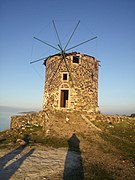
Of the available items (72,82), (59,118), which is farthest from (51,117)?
(72,82)

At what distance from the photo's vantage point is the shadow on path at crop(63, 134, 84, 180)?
6.89m

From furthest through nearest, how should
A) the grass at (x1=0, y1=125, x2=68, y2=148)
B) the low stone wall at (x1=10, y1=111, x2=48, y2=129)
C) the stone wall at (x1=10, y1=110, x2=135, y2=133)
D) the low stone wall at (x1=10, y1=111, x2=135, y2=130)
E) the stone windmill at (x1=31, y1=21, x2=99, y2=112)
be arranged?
the stone windmill at (x1=31, y1=21, x2=99, y2=112) < the low stone wall at (x1=10, y1=111, x2=48, y2=129) < the low stone wall at (x1=10, y1=111, x2=135, y2=130) < the stone wall at (x1=10, y1=110, x2=135, y2=133) < the grass at (x1=0, y1=125, x2=68, y2=148)

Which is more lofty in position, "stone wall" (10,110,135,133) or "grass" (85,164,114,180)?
"stone wall" (10,110,135,133)

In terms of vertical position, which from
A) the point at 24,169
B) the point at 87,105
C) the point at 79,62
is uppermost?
the point at 79,62

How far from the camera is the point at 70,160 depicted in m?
8.80

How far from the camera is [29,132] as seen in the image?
15.6m

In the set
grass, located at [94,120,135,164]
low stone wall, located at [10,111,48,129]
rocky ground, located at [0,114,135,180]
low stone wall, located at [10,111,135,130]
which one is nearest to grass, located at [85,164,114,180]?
rocky ground, located at [0,114,135,180]

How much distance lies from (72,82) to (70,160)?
12065mm

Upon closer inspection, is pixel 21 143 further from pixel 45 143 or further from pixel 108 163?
pixel 108 163

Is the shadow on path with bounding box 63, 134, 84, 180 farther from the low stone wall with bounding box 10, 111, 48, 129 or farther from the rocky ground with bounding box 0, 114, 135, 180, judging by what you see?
the low stone wall with bounding box 10, 111, 48, 129

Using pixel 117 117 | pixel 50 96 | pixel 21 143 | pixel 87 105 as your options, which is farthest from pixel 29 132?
pixel 117 117

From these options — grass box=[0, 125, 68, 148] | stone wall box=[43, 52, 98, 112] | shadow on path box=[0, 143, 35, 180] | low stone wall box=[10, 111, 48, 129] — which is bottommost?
shadow on path box=[0, 143, 35, 180]

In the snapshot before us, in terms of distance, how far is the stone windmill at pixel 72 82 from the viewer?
1988 cm

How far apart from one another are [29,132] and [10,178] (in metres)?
9.18
